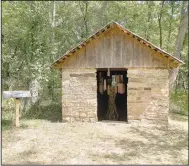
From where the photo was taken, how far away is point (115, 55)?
13.6m

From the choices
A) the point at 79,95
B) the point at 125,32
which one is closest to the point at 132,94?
the point at 79,95

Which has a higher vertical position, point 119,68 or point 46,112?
point 119,68

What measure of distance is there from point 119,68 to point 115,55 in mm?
639

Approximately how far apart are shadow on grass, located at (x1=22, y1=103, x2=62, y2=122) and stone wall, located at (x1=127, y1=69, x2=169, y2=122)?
3595 mm

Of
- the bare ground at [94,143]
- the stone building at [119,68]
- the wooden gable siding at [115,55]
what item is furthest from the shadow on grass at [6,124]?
the wooden gable siding at [115,55]

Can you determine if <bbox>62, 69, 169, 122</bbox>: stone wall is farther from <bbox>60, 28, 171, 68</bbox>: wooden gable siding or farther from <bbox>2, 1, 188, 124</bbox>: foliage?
<bbox>2, 1, 188, 124</bbox>: foliage

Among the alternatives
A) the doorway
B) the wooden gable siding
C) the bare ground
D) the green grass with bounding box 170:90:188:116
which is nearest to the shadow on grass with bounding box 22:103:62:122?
the bare ground

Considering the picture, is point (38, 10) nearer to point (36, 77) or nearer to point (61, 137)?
point (36, 77)

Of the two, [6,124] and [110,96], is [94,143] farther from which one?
[110,96]

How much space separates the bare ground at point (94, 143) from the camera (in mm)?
8672

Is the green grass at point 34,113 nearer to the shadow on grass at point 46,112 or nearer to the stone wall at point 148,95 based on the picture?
the shadow on grass at point 46,112

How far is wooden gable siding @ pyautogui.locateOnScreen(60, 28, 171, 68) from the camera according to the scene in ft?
43.7

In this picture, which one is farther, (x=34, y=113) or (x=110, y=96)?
(x=34, y=113)

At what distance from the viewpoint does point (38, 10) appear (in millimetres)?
16547
